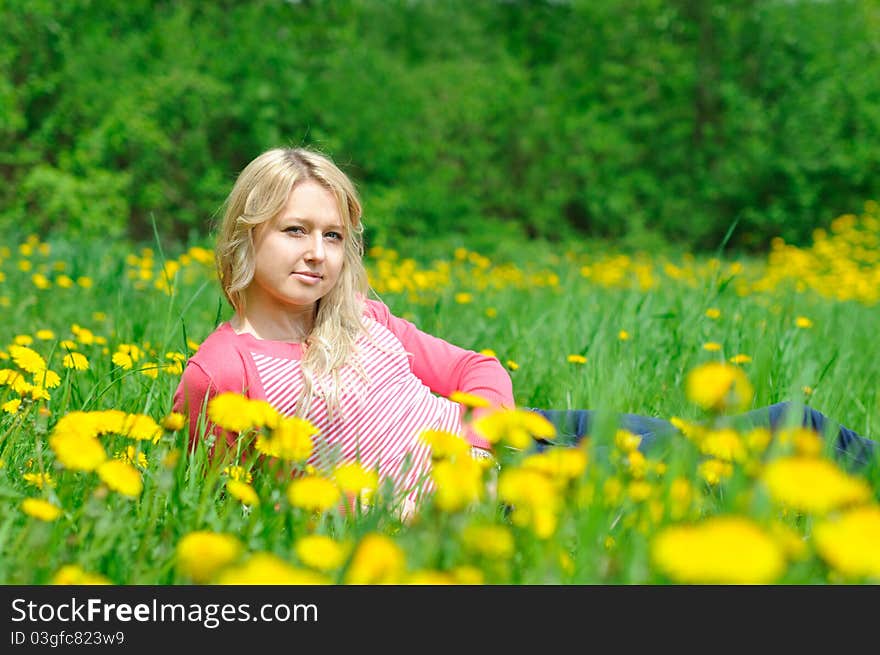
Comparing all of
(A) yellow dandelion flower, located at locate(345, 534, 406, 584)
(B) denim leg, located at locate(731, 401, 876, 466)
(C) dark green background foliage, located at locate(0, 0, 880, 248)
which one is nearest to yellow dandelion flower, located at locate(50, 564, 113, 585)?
(A) yellow dandelion flower, located at locate(345, 534, 406, 584)

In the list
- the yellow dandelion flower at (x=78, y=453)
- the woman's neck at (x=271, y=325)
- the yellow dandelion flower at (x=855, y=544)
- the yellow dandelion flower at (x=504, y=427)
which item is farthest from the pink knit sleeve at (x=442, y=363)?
the yellow dandelion flower at (x=855, y=544)

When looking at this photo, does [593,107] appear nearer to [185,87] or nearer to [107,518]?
[185,87]

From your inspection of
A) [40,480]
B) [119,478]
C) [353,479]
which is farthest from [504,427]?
[40,480]

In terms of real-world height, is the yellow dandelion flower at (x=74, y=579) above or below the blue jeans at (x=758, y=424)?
below

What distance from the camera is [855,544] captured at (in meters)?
0.70

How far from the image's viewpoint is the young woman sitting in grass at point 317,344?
1.86m

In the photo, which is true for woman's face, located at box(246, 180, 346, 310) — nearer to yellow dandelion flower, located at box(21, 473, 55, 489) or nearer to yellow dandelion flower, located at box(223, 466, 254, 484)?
yellow dandelion flower, located at box(223, 466, 254, 484)

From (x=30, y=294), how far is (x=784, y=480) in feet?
11.3

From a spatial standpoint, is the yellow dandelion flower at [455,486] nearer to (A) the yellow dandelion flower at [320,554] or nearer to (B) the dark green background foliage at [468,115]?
(A) the yellow dandelion flower at [320,554]

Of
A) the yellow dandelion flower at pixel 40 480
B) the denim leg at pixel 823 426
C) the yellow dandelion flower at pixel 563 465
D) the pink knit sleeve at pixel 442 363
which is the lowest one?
the yellow dandelion flower at pixel 563 465

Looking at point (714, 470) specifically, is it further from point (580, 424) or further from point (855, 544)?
point (580, 424)

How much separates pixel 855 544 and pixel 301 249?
1.41 m

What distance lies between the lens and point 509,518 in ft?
4.88

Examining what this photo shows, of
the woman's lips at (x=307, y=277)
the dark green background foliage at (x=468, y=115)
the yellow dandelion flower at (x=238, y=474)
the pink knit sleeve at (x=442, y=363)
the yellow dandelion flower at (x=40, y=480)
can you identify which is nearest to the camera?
the yellow dandelion flower at (x=40, y=480)
